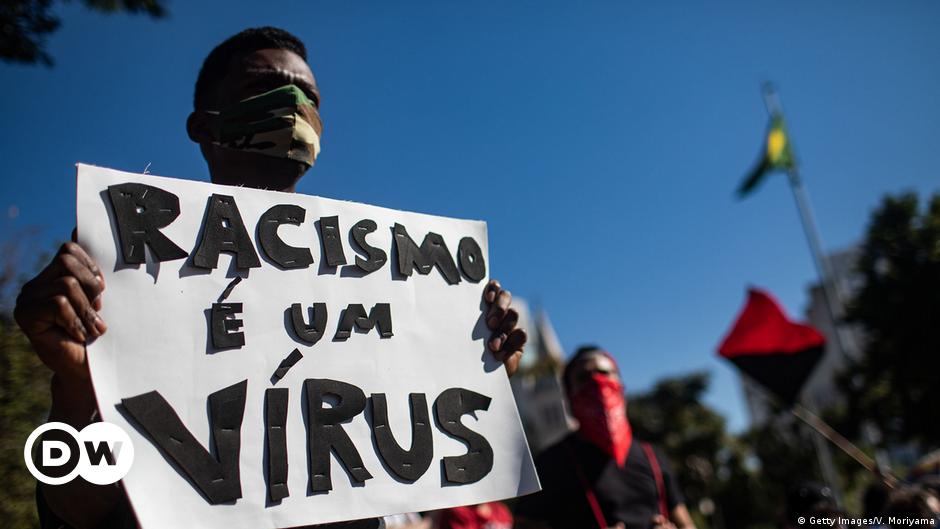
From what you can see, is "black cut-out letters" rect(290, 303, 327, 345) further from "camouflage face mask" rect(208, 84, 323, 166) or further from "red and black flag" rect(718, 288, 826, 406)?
"red and black flag" rect(718, 288, 826, 406)

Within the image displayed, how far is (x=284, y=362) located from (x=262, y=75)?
0.76 m

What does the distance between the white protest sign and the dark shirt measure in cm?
115

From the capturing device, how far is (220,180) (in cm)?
160

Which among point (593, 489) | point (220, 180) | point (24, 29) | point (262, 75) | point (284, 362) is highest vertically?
point (24, 29)

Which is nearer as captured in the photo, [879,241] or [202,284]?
[202,284]

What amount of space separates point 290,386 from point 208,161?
678 millimetres

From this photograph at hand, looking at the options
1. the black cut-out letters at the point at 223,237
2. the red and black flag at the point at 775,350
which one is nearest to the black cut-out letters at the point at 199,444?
the black cut-out letters at the point at 223,237

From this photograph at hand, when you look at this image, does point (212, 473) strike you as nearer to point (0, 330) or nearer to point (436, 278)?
point (436, 278)

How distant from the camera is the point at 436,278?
171cm

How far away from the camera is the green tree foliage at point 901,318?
14141mm

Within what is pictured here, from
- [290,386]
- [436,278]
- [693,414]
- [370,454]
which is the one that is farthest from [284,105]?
[693,414]

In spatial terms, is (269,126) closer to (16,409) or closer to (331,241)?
(331,241)

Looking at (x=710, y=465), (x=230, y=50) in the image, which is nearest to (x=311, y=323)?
(x=230, y=50)
